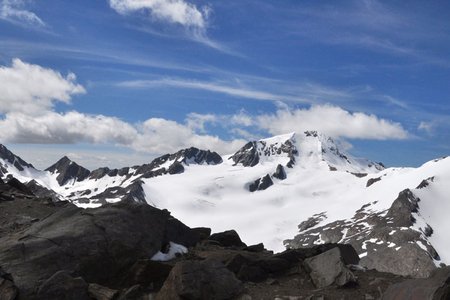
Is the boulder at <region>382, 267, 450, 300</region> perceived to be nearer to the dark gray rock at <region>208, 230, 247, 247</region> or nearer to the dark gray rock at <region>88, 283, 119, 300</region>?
the dark gray rock at <region>88, 283, 119, 300</region>

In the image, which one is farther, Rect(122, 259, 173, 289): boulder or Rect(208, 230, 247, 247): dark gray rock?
Rect(208, 230, 247, 247): dark gray rock

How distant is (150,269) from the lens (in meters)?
21.1

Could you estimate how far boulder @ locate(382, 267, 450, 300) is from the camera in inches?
638

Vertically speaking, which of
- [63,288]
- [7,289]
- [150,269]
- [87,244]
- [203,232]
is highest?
[203,232]

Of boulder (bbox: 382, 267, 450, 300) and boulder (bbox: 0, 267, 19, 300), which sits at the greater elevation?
boulder (bbox: 0, 267, 19, 300)

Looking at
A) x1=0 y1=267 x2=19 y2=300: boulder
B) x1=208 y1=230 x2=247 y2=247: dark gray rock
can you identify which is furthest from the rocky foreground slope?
x1=208 y1=230 x2=247 y2=247: dark gray rock

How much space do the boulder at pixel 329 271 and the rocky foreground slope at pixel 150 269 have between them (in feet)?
0.14

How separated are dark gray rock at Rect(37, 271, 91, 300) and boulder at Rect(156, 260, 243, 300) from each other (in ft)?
9.71

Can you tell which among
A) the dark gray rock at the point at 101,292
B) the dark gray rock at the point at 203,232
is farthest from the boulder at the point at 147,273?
the dark gray rock at the point at 203,232

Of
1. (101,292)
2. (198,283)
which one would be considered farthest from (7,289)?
(198,283)

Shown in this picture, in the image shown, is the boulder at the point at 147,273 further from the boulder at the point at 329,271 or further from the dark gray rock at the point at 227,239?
the dark gray rock at the point at 227,239

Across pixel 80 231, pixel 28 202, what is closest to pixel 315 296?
pixel 80 231

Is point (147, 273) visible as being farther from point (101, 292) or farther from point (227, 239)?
point (227, 239)

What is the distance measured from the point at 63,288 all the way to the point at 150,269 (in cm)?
407
